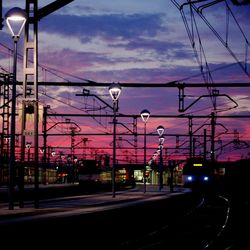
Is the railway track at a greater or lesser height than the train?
lesser

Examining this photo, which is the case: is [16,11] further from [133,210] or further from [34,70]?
[133,210]

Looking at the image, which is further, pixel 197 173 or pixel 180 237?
pixel 197 173

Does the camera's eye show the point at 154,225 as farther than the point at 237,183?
No

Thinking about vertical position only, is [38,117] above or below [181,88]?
below

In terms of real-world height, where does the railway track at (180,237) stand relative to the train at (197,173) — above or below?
below

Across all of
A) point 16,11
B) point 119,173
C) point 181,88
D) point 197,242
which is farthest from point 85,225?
point 119,173

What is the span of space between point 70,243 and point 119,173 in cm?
10991

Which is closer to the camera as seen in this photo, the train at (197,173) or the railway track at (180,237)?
the railway track at (180,237)

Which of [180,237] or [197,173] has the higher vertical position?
[197,173]

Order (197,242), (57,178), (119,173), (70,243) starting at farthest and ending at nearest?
(57,178)
(119,173)
(197,242)
(70,243)

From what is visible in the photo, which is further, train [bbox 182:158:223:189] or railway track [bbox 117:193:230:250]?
train [bbox 182:158:223:189]

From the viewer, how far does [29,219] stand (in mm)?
20109

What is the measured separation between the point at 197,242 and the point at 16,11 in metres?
10.3

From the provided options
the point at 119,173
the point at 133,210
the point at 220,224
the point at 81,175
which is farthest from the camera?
the point at 119,173
